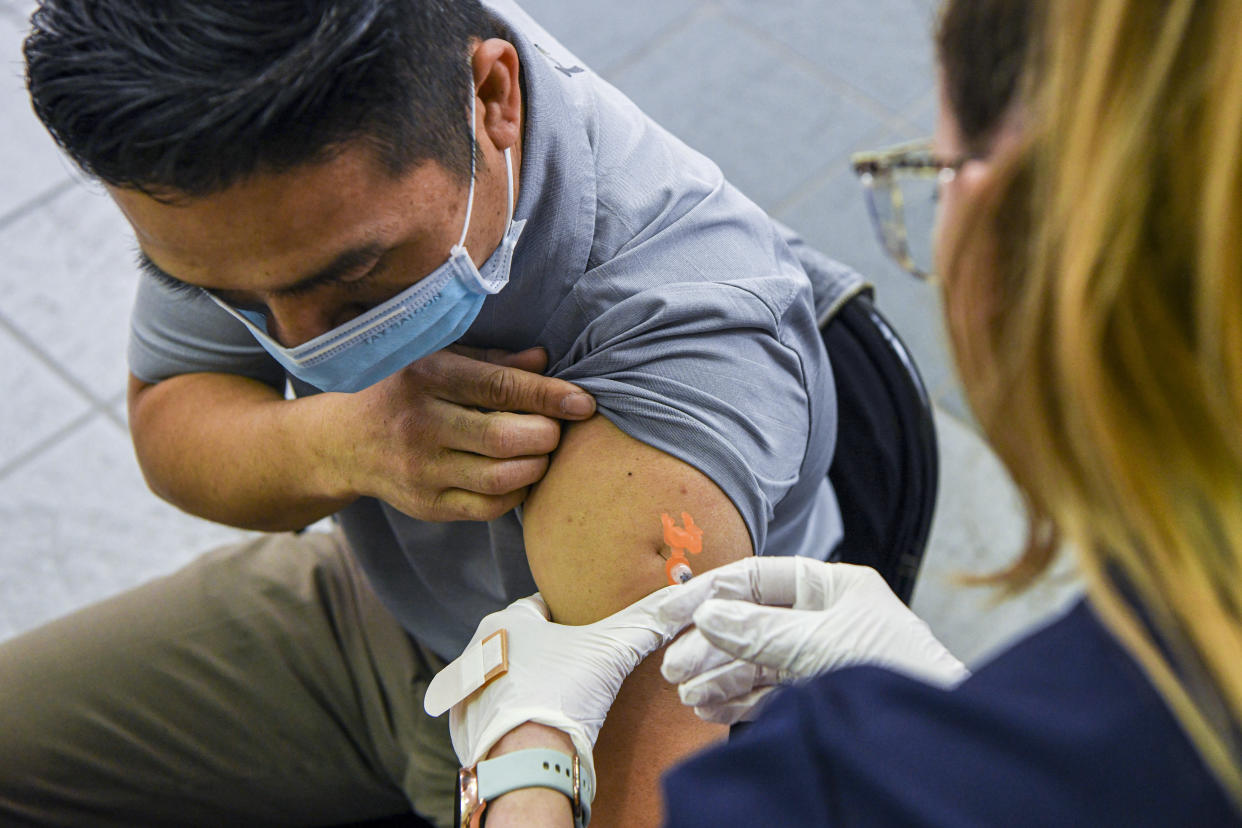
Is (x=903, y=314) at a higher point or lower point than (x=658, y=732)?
lower

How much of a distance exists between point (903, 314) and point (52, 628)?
2021 millimetres

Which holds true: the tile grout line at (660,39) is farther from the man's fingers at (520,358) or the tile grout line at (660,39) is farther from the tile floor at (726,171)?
the man's fingers at (520,358)

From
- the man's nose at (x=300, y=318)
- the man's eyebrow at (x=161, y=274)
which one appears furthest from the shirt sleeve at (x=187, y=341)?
the man's nose at (x=300, y=318)

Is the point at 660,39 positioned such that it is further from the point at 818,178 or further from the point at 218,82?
the point at 218,82

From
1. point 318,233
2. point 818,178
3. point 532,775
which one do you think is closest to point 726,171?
point 818,178

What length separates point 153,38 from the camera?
0.94m

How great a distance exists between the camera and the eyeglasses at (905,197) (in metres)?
1.05

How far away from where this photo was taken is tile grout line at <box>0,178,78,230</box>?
2.97 metres

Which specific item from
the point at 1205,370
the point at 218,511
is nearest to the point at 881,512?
the point at 1205,370

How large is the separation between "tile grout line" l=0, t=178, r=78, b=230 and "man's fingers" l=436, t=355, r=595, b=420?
2.32 meters

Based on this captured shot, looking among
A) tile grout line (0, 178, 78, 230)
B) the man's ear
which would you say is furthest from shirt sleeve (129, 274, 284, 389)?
tile grout line (0, 178, 78, 230)

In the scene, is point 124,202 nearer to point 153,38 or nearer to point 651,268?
point 153,38

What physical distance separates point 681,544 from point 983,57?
0.58m

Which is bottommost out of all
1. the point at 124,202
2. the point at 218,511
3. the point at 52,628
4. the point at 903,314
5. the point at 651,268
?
the point at 903,314
